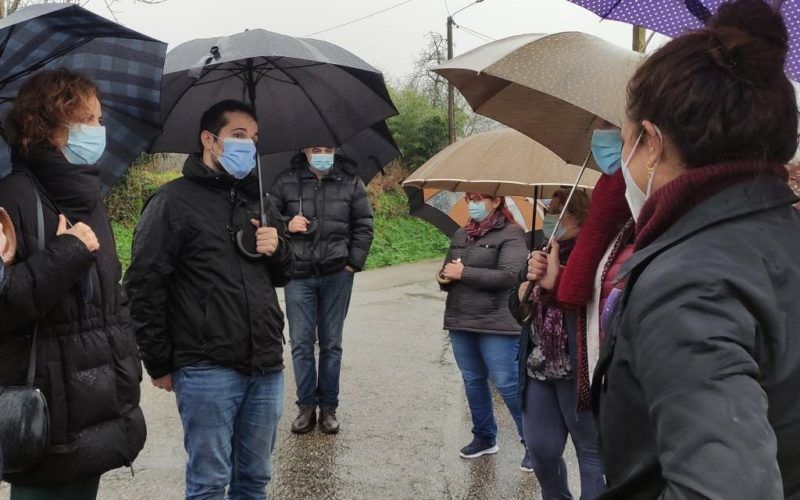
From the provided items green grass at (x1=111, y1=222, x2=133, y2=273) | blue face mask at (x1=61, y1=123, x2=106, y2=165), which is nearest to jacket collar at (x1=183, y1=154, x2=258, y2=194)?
blue face mask at (x1=61, y1=123, x2=106, y2=165)

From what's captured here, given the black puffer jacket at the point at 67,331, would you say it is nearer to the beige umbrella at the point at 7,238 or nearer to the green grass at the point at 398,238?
the beige umbrella at the point at 7,238

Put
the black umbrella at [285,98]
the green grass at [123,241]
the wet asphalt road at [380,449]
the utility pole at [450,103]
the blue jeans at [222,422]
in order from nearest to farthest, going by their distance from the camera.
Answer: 1. the blue jeans at [222,422]
2. the black umbrella at [285,98]
3. the wet asphalt road at [380,449]
4. the green grass at [123,241]
5. the utility pole at [450,103]

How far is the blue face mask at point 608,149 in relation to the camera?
2885mm

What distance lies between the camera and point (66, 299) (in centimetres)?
264

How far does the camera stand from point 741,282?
3.93 feet

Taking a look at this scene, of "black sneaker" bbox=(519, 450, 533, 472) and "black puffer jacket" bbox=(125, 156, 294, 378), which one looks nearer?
"black puffer jacket" bbox=(125, 156, 294, 378)

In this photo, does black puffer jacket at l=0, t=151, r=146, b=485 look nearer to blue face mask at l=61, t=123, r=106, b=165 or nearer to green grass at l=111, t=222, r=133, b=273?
blue face mask at l=61, t=123, r=106, b=165

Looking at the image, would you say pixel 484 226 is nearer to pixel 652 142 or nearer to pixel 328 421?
pixel 328 421

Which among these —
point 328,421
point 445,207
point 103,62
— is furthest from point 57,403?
point 445,207

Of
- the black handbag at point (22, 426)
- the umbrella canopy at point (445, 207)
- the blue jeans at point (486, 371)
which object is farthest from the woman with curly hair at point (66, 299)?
the umbrella canopy at point (445, 207)

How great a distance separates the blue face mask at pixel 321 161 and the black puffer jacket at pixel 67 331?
2.78 m

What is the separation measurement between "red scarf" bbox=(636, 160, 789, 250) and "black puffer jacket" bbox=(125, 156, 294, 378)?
2.11 metres

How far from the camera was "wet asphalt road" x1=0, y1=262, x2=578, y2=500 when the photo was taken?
175 inches

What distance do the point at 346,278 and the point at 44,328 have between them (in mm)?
3105
